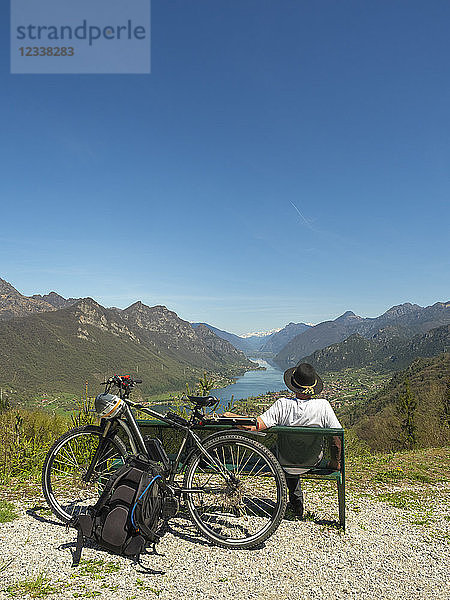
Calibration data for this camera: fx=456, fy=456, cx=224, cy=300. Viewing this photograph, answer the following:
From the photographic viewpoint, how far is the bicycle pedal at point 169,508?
407 cm

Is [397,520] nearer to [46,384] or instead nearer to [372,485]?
[372,485]

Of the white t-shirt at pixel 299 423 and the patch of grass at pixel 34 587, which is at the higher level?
the white t-shirt at pixel 299 423

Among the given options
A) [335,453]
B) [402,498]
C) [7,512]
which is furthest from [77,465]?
[402,498]

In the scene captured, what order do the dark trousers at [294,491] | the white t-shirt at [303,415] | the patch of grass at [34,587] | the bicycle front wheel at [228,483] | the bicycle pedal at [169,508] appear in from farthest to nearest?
the dark trousers at [294,491] → the white t-shirt at [303,415] → the bicycle front wheel at [228,483] → the bicycle pedal at [169,508] → the patch of grass at [34,587]

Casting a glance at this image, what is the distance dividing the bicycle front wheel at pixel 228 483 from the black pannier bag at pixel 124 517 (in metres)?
0.51

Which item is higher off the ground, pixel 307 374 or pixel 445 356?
pixel 307 374

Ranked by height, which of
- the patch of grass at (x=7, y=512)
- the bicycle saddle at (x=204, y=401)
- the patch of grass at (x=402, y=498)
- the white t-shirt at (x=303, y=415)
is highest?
the bicycle saddle at (x=204, y=401)

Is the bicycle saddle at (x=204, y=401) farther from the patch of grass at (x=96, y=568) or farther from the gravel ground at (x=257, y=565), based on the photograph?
the patch of grass at (x=96, y=568)

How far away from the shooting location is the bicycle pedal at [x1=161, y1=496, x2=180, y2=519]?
4.07m

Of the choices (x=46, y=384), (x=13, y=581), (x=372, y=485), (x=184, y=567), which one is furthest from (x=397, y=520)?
(x=46, y=384)

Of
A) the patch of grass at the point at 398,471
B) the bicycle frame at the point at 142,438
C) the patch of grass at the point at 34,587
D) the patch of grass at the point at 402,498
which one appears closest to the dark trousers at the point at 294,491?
the bicycle frame at the point at 142,438

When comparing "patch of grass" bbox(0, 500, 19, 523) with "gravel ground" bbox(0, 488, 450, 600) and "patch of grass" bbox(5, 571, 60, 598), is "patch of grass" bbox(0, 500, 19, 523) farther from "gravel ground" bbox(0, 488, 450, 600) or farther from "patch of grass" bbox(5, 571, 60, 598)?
"patch of grass" bbox(5, 571, 60, 598)

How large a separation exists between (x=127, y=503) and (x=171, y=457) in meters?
1.01

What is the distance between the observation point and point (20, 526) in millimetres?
4531
